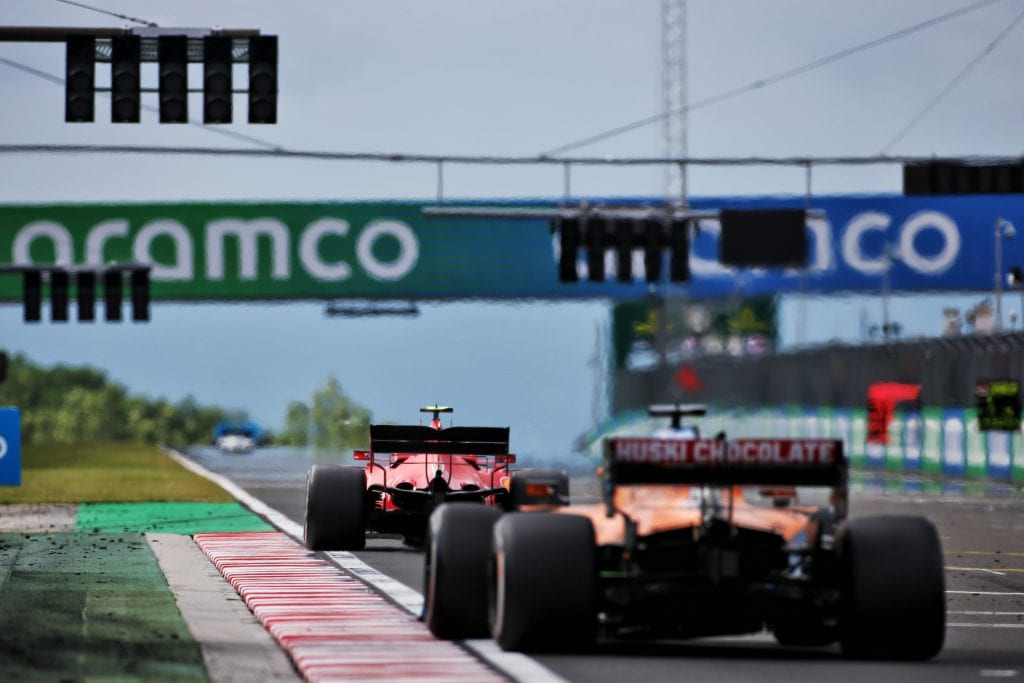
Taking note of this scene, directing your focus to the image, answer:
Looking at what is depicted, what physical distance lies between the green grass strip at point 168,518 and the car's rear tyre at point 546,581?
51.4 feet

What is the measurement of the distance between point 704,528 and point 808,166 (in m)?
24.0

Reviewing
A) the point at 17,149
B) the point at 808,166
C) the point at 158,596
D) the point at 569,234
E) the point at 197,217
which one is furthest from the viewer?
the point at 197,217

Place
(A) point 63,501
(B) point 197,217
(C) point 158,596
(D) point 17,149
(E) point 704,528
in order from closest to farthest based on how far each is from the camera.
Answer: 1. (E) point 704,528
2. (C) point 158,596
3. (D) point 17,149
4. (A) point 63,501
5. (B) point 197,217

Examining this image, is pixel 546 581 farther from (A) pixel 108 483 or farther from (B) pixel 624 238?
(A) pixel 108 483

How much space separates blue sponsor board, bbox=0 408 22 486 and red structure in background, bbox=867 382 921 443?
108ft

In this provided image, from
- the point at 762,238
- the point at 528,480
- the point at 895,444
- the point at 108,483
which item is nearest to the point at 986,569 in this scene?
the point at 528,480

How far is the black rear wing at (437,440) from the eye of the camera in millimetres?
20734

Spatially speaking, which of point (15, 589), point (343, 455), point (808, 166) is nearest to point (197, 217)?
point (343, 455)

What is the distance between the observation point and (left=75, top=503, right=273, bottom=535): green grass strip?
2914cm

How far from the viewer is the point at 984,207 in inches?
2525

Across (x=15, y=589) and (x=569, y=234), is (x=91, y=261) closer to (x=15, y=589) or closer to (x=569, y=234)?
(x=569, y=234)

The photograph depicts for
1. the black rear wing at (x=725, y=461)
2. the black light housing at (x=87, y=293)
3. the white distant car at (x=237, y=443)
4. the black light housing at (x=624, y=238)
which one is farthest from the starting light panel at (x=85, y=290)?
the white distant car at (x=237, y=443)

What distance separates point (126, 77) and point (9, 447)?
13.6 metres

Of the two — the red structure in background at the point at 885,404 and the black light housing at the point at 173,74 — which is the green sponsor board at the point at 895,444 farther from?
the black light housing at the point at 173,74
